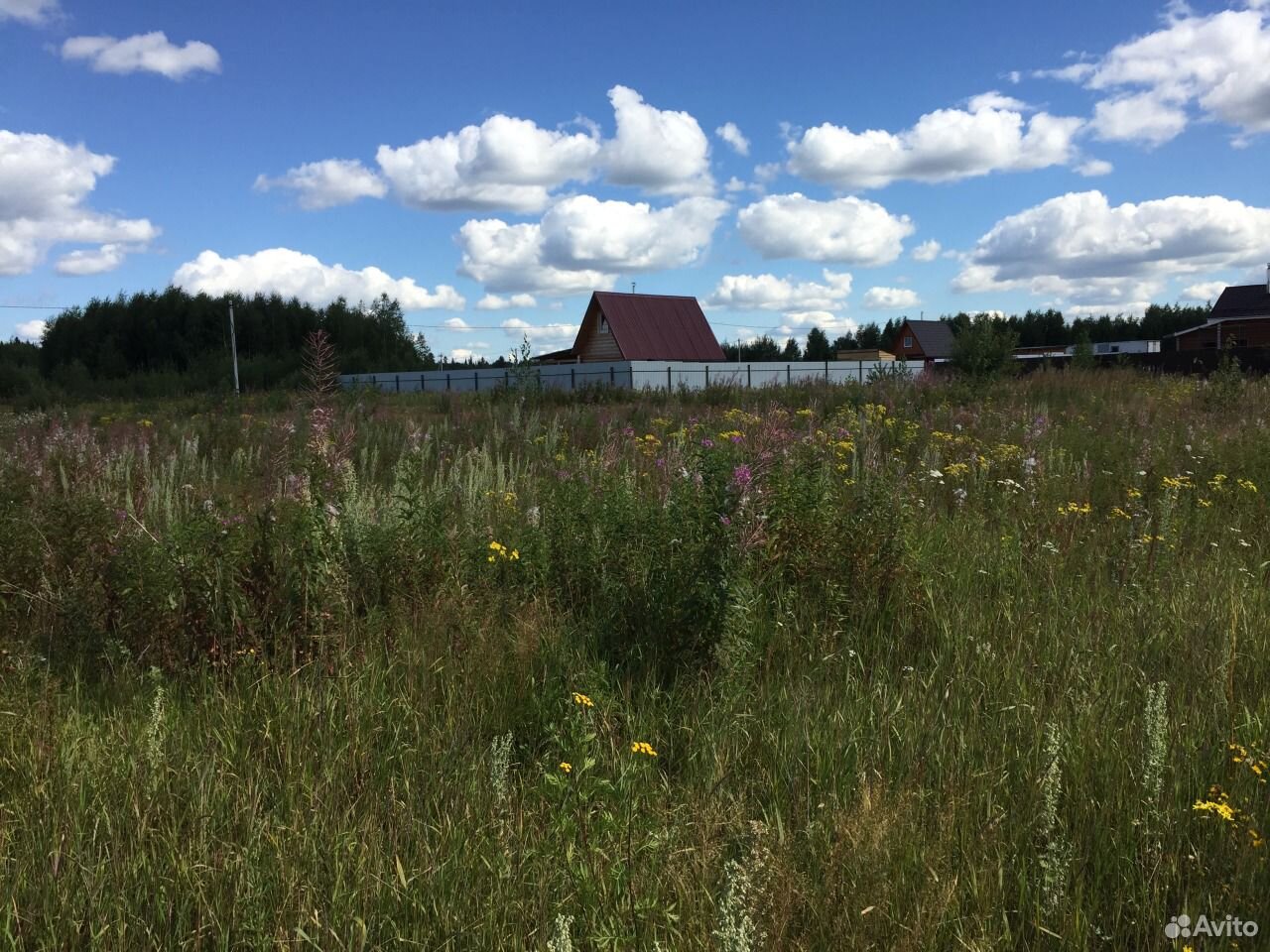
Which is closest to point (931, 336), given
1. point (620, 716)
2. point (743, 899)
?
point (620, 716)

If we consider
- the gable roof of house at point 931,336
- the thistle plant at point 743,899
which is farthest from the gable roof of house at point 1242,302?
the thistle plant at point 743,899

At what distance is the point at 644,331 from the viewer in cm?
4141

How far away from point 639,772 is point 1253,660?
226 centimetres

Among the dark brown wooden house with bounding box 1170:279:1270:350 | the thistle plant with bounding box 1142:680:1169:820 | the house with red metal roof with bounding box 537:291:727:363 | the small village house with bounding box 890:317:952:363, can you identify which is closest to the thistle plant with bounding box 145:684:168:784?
the thistle plant with bounding box 1142:680:1169:820

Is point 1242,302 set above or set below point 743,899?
above

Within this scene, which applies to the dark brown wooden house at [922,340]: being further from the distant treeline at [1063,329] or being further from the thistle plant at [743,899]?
the thistle plant at [743,899]

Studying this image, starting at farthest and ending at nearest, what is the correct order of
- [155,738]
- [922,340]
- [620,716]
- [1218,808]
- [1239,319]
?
1. [922,340]
2. [1239,319]
3. [620,716]
4. [155,738]
5. [1218,808]

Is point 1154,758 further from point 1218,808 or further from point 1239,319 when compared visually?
point 1239,319

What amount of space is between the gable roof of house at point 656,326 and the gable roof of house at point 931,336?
90.9 ft

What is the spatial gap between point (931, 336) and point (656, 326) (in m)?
33.4

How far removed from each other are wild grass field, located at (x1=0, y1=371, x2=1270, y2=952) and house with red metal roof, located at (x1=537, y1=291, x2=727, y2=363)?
35.8 metres

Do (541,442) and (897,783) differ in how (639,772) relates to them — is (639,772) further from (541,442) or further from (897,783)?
(541,442)

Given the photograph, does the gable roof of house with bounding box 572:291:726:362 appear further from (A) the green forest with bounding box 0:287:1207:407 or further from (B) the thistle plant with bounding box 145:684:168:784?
(B) the thistle plant with bounding box 145:684:168:784

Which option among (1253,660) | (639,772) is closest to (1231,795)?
(1253,660)
